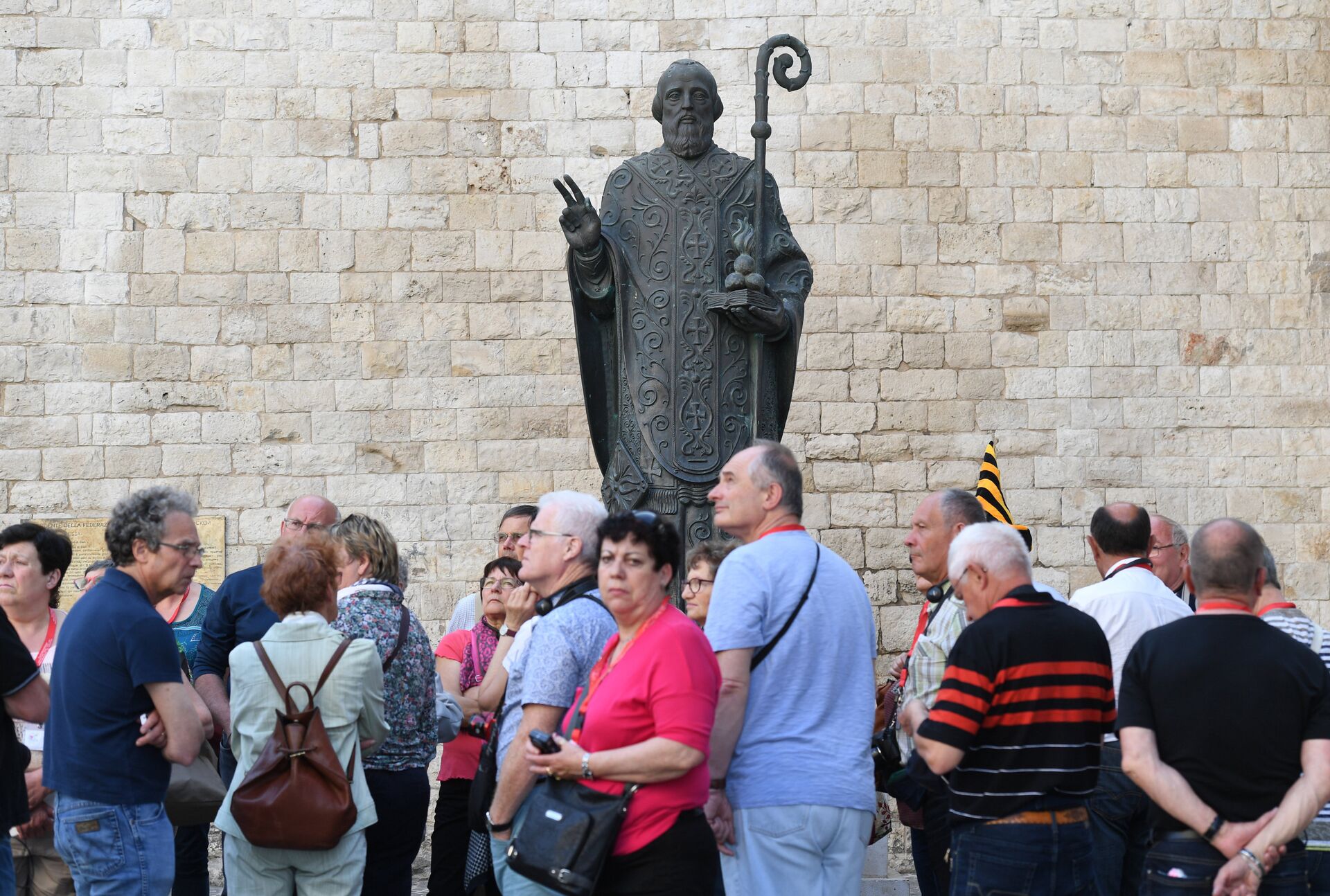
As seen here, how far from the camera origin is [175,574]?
12.6ft

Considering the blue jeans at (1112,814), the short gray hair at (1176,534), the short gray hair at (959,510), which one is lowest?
the blue jeans at (1112,814)

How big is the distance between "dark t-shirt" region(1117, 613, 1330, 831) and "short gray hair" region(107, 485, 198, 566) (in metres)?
2.56

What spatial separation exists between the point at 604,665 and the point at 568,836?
0.39 metres

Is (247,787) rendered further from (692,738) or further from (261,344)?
(261,344)

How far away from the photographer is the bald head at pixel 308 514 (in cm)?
500

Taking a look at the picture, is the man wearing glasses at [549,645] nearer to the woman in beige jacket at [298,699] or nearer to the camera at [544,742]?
the camera at [544,742]

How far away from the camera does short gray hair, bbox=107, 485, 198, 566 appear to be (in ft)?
→ 12.4

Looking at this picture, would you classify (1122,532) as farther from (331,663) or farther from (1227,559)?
(331,663)

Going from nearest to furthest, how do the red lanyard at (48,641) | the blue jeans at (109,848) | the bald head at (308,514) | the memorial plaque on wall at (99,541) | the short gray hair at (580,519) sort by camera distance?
the short gray hair at (580,519) < the blue jeans at (109,848) < the red lanyard at (48,641) < the bald head at (308,514) < the memorial plaque on wall at (99,541)

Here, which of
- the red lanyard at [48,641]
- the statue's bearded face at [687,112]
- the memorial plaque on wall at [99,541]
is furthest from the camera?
the memorial plaque on wall at [99,541]

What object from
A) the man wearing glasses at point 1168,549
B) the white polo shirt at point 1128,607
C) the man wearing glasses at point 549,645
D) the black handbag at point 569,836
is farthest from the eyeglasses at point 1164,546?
the black handbag at point 569,836

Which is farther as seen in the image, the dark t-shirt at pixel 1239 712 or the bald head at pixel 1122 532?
the bald head at pixel 1122 532

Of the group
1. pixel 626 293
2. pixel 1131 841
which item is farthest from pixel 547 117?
pixel 1131 841

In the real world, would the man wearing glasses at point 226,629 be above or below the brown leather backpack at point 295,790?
above
